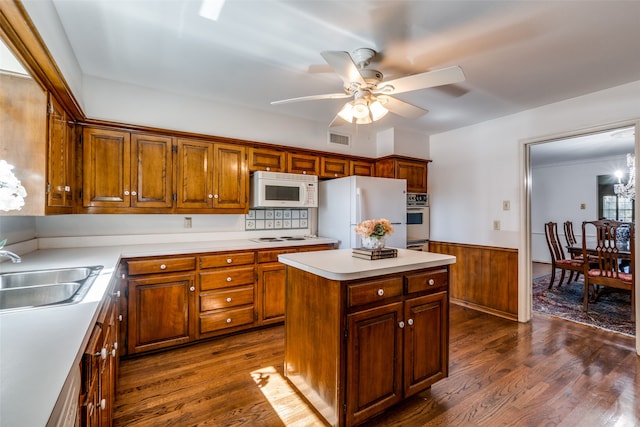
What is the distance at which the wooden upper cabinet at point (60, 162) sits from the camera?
1848 mm

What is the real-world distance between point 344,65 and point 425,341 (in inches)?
68.6

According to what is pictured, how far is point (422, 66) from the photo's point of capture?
2371 mm

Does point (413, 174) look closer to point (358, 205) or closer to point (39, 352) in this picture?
point (358, 205)

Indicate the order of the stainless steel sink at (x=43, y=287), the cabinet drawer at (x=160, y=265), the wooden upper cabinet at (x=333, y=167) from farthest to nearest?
the wooden upper cabinet at (x=333, y=167)
the cabinet drawer at (x=160, y=265)
the stainless steel sink at (x=43, y=287)

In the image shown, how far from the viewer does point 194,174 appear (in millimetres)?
2924

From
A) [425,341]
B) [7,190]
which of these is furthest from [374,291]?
[7,190]

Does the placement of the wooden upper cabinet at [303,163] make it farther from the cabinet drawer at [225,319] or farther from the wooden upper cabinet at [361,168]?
the cabinet drawer at [225,319]

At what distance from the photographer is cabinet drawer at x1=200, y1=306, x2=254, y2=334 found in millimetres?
2756

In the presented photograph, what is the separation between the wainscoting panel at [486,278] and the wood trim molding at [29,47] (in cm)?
417

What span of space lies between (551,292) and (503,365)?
2.82m

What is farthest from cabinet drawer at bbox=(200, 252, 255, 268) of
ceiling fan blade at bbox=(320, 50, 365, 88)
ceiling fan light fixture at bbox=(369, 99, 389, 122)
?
ceiling fan blade at bbox=(320, 50, 365, 88)

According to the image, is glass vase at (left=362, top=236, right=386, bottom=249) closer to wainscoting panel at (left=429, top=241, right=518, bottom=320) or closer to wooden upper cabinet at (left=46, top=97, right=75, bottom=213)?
wooden upper cabinet at (left=46, top=97, right=75, bottom=213)

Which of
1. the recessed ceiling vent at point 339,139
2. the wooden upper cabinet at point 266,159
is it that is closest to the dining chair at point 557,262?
the recessed ceiling vent at point 339,139

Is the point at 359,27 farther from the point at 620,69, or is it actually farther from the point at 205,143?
the point at 620,69
